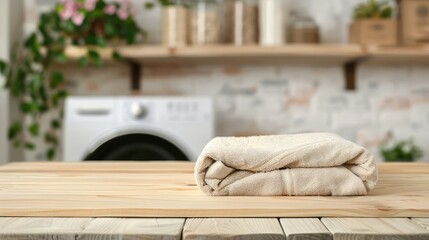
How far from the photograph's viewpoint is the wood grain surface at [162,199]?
0.75m

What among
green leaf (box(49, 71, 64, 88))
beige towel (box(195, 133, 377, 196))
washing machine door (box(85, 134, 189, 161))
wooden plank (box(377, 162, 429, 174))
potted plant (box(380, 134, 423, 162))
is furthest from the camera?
green leaf (box(49, 71, 64, 88))

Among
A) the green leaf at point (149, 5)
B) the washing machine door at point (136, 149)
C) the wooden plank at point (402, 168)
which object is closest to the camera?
the wooden plank at point (402, 168)

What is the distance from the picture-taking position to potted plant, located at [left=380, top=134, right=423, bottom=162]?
3.06m

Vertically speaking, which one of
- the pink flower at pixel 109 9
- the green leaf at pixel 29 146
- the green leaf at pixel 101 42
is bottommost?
the green leaf at pixel 29 146

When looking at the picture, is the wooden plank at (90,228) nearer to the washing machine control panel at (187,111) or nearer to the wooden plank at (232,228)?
the wooden plank at (232,228)

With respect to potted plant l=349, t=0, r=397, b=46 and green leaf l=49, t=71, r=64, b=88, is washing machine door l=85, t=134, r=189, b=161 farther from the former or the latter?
potted plant l=349, t=0, r=397, b=46

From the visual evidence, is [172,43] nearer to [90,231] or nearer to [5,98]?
[5,98]

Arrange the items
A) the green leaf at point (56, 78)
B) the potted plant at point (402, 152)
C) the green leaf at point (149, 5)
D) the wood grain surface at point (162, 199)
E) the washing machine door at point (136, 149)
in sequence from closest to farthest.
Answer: the wood grain surface at point (162, 199), the washing machine door at point (136, 149), the potted plant at point (402, 152), the green leaf at point (56, 78), the green leaf at point (149, 5)

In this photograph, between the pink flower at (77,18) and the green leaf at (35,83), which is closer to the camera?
the pink flower at (77,18)

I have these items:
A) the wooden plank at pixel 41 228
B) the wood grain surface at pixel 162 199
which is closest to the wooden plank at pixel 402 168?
the wood grain surface at pixel 162 199

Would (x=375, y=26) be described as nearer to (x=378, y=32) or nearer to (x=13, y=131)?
(x=378, y=32)

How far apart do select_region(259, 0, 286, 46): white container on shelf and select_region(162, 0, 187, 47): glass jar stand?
42 cm

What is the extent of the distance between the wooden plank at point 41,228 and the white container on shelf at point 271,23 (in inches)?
93.4

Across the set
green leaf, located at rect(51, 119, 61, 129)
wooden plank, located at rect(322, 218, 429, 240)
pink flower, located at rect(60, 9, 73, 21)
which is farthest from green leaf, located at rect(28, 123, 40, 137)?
wooden plank, located at rect(322, 218, 429, 240)
